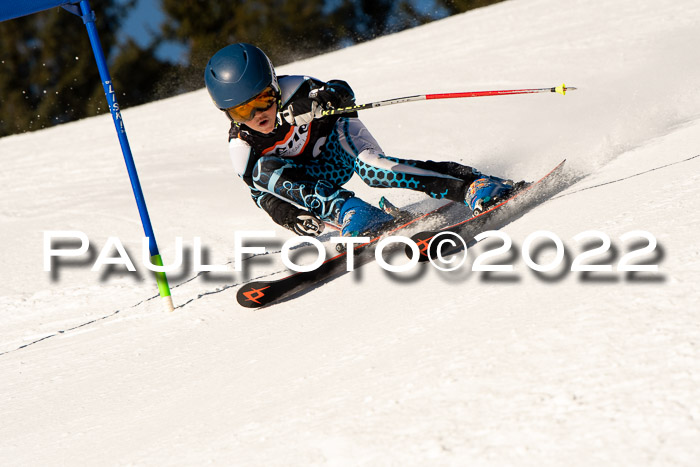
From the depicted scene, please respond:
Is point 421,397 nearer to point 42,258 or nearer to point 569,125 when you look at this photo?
point 42,258

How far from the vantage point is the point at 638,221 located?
96.7 inches

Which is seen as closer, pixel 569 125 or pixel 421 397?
pixel 421 397

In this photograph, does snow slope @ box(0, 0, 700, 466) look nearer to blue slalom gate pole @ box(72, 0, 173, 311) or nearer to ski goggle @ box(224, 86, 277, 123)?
blue slalom gate pole @ box(72, 0, 173, 311)

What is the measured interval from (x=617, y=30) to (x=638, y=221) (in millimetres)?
6957

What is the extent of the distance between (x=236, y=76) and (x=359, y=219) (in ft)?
2.69

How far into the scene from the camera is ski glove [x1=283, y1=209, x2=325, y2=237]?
11.0 feet

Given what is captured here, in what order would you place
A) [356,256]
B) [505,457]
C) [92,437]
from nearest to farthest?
[505,457], [92,437], [356,256]

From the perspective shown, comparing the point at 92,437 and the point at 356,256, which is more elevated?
the point at 356,256

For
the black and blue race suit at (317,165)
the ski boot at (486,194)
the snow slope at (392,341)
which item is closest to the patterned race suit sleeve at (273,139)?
the black and blue race suit at (317,165)

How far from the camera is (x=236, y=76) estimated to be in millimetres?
3199

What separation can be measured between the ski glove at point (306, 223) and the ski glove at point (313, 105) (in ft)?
1.43

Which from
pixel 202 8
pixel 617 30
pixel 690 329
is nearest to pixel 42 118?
pixel 202 8

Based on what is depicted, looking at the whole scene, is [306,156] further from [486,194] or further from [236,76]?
[486,194]

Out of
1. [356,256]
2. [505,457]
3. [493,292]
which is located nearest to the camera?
[505,457]
